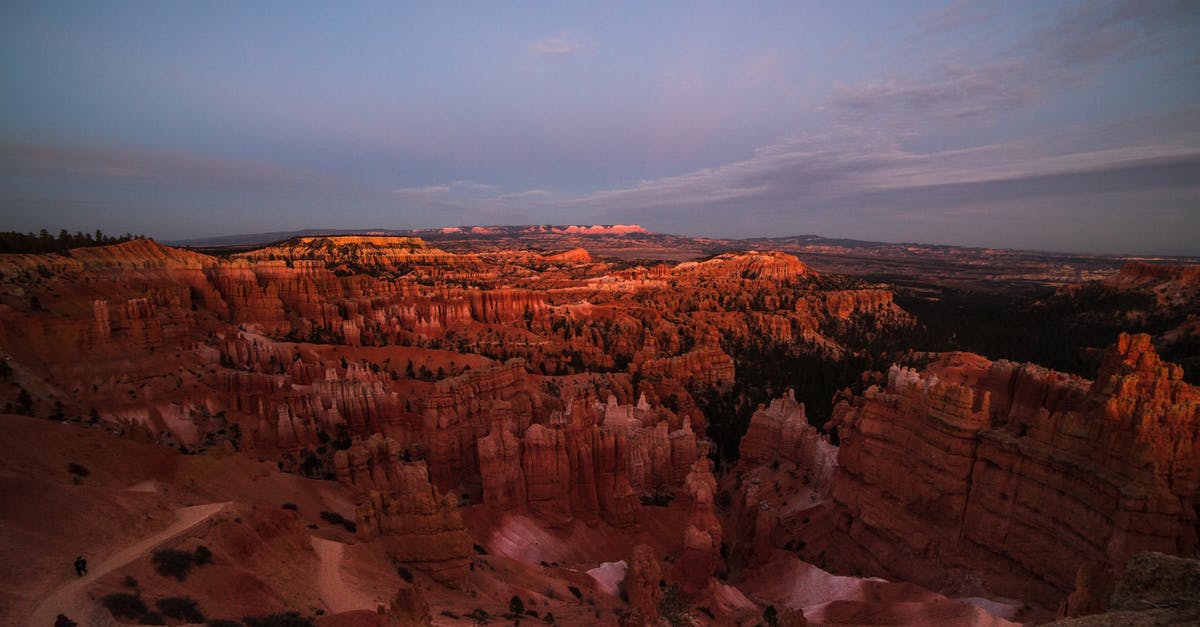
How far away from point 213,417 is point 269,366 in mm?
9046

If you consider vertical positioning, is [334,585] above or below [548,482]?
above

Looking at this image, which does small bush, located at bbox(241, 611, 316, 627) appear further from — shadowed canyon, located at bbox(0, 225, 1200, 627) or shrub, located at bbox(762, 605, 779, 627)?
shrub, located at bbox(762, 605, 779, 627)

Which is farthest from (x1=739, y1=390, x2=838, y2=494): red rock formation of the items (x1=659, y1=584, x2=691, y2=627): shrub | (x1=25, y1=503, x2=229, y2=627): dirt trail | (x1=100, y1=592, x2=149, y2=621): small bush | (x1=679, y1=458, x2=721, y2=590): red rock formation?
(x1=100, y1=592, x2=149, y2=621): small bush

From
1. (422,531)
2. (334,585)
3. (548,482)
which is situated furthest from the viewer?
(548,482)

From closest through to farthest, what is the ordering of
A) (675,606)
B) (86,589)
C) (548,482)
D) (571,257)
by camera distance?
(86,589)
(675,606)
(548,482)
(571,257)

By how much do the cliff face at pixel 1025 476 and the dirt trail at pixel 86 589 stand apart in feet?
65.8

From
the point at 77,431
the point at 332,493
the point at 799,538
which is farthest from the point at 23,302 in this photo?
the point at 799,538

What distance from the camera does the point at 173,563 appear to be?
11.9 meters

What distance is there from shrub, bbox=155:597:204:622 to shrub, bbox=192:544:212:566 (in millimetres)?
1469

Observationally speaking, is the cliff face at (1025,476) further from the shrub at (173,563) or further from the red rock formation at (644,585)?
the shrub at (173,563)

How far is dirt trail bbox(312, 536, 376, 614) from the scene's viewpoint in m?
13.4

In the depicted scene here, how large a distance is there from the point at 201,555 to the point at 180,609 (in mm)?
2073

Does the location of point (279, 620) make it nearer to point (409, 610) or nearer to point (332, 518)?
point (409, 610)

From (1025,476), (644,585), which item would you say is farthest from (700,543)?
(1025,476)
